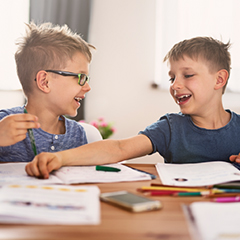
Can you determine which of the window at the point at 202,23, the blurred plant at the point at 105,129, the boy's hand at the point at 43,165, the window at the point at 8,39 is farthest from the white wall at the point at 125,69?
the boy's hand at the point at 43,165

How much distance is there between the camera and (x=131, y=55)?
363 cm

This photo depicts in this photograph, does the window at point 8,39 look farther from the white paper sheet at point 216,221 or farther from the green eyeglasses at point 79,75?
the white paper sheet at point 216,221

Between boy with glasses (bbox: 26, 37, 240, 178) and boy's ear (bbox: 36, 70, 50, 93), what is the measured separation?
45 cm

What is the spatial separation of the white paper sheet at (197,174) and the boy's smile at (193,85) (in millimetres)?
324

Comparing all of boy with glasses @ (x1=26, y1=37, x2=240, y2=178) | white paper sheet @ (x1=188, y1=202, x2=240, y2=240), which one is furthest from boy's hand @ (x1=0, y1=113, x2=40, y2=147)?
white paper sheet @ (x1=188, y1=202, x2=240, y2=240)

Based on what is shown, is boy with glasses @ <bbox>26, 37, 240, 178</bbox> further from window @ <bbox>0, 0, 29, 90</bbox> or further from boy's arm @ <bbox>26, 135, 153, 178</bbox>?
window @ <bbox>0, 0, 29, 90</bbox>

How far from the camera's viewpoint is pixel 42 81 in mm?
1352

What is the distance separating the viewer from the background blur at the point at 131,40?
3.49 meters

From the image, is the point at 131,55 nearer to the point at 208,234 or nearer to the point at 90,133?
the point at 90,133

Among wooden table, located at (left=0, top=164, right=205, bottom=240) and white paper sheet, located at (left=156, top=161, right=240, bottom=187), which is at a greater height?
wooden table, located at (left=0, top=164, right=205, bottom=240)

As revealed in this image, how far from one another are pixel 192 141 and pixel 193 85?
22 centimetres

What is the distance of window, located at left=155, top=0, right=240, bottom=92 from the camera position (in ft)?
11.3

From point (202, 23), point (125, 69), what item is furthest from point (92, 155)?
point (202, 23)

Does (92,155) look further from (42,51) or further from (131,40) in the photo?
(131,40)
